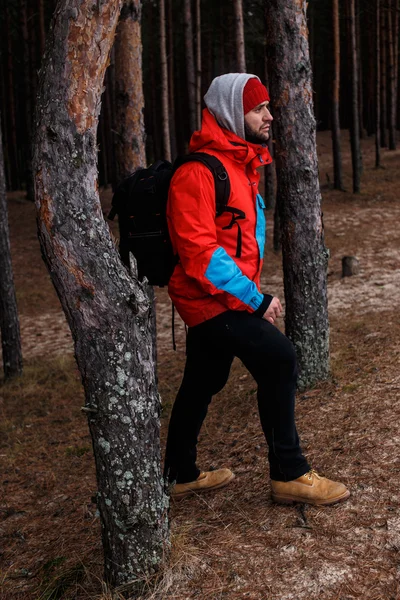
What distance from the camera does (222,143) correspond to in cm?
344

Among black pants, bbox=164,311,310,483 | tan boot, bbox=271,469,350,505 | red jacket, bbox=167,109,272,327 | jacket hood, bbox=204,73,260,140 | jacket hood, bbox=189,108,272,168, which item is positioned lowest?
tan boot, bbox=271,469,350,505

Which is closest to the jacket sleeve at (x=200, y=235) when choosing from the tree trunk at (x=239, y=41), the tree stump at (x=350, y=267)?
the tree stump at (x=350, y=267)

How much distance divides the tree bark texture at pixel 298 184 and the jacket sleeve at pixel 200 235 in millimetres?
2451

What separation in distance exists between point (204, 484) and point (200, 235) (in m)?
1.81

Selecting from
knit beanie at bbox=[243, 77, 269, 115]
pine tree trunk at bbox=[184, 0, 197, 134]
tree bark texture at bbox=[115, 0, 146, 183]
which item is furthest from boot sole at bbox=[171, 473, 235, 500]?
pine tree trunk at bbox=[184, 0, 197, 134]

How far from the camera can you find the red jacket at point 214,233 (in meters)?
3.24

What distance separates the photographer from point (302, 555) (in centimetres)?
331

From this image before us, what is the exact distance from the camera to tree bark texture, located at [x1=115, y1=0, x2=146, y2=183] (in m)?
6.94

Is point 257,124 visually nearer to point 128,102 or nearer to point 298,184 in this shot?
point 298,184

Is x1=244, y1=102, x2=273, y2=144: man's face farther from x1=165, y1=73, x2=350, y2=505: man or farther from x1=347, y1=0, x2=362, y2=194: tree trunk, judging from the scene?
x1=347, y1=0, x2=362, y2=194: tree trunk

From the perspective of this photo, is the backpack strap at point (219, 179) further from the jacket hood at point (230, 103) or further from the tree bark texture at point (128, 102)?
the tree bark texture at point (128, 102)

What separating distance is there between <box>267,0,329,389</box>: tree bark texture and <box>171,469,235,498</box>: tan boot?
1.81 m

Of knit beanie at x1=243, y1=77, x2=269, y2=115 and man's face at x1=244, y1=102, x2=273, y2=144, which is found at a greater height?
knit beanie at x1=243, y1=77, x2=269, y2=115

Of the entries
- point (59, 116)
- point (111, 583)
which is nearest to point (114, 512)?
A: point (111, 583)
